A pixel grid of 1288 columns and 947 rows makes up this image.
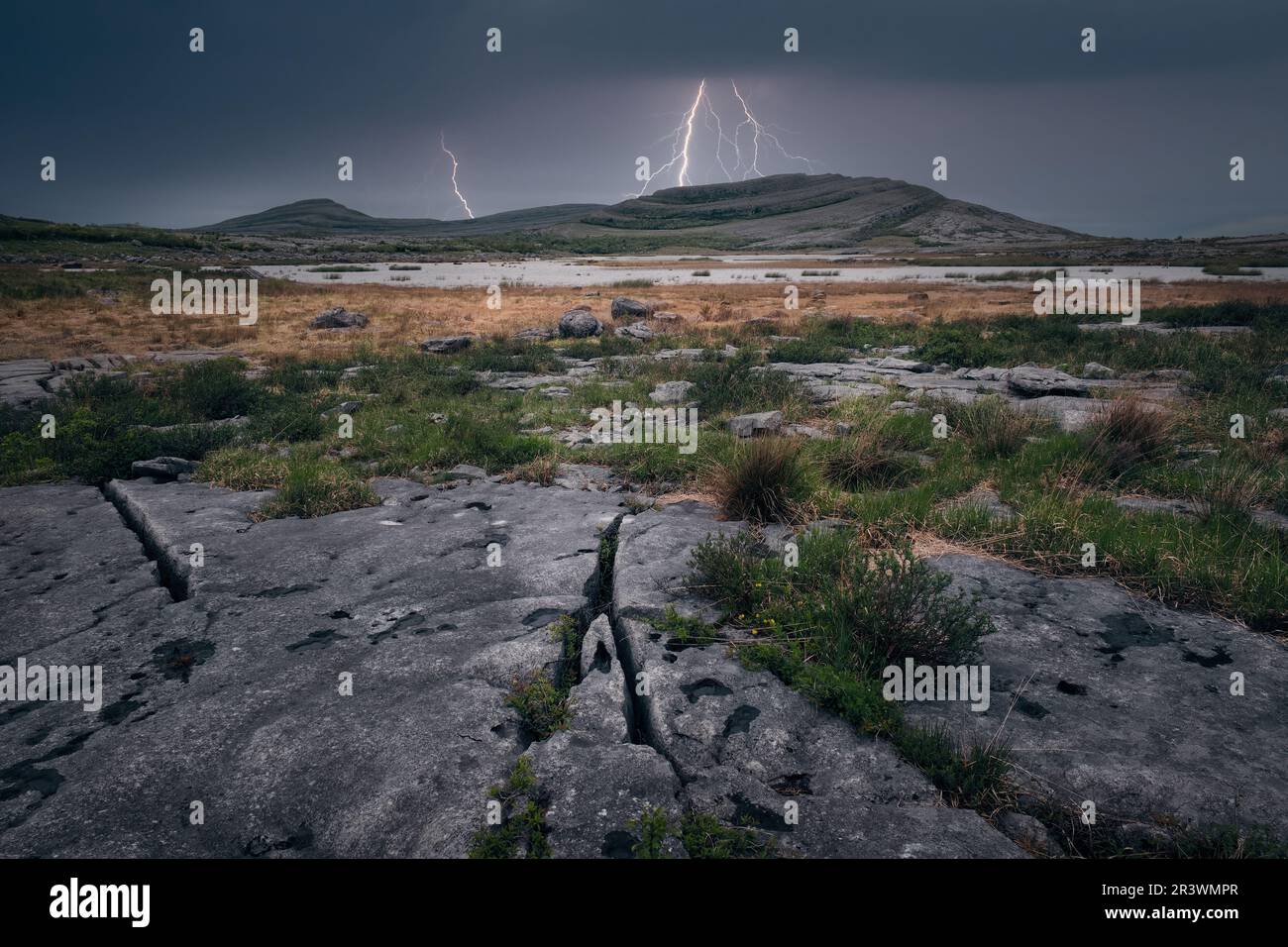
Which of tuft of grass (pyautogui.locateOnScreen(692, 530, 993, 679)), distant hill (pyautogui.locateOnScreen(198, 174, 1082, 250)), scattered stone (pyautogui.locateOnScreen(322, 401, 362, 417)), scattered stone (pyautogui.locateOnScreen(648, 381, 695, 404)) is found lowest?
tuft of grass (pyautogui.locateOnScreen(692, 530, 993, 679))

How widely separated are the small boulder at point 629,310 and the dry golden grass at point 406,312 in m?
0.85

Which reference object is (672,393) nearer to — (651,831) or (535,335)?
(651,831)

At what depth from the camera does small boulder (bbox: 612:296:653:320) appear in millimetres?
23359

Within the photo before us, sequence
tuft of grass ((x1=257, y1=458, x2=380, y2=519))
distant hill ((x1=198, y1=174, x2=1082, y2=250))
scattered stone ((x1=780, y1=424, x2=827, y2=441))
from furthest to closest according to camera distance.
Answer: distant hill ((x1=198, y1=174, x2=1082, y2=250))
scattered stone ((x1=780, y1=424, x2=827, y2=441))
tuft of grass ((x1=257, y1=458, x2=380, y2=519))

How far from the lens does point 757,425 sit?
25.8 feet

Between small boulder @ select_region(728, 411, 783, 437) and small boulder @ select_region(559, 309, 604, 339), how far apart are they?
41.0 ft

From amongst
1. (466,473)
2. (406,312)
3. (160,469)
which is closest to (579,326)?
(406,312)

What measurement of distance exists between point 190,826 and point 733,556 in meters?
3.15

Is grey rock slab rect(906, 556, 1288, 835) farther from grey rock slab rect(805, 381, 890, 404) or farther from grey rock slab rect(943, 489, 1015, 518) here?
grey rock slab rect(805, 381, 890, 404)

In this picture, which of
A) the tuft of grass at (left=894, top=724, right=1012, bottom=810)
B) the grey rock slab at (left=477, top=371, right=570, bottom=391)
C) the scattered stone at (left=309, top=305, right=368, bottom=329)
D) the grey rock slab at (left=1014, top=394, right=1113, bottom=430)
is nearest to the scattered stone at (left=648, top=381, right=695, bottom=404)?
the grey rock slab at (left=477, top=371, right=570, bottom=391)

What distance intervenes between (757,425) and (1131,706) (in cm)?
507

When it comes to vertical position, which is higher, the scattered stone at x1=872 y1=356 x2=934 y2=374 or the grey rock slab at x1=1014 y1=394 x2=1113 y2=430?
the scattered stone at x1=872 y1=356 x2=934 y2=374
